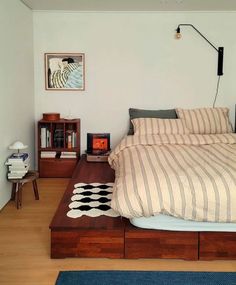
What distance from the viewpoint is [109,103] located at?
4336 mm

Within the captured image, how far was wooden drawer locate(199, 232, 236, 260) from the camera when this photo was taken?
2176 millimetres

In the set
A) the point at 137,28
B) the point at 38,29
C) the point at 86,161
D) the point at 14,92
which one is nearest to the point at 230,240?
the point at 86,161

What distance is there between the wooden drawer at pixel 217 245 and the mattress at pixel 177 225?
0.04 m

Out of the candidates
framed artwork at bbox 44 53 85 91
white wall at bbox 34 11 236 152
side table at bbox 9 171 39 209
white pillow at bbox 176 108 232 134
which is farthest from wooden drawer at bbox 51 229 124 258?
framed artwork at bbox 44 53 85 91

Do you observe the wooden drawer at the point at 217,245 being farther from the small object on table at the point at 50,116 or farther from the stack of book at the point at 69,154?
the small object on table at the point at 50,116

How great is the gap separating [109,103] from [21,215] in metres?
1.98

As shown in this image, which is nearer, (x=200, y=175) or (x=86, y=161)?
(x=200, y=175)

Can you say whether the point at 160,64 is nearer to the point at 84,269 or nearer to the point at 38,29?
the point at 38,29

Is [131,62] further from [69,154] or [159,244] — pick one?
[159,244]

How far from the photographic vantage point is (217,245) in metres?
2.19

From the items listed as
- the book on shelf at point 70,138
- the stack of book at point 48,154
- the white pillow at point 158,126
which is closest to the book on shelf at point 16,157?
the stack of book at point 48,154

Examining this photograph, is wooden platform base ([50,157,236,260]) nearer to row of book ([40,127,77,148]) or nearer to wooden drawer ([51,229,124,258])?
wooden drawer ([51,229,124,258])

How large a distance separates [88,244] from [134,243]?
1.02 ft

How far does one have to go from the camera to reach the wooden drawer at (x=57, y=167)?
413 cm
